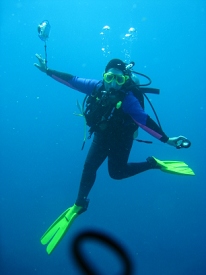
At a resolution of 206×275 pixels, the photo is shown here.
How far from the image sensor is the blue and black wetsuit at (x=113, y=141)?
3.97 meters

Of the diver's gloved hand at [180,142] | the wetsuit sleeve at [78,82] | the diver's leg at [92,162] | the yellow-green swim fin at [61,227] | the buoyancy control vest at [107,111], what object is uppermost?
the wetsuit sleeve at [78,82]

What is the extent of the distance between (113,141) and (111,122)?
0.46 m

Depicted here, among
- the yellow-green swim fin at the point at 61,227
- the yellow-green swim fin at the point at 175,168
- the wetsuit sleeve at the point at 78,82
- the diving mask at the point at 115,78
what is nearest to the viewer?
the diving mask at the point at 115,78

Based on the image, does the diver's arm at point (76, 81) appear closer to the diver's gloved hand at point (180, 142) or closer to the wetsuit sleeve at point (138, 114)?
the wetsuit sleeve at point (138, 114)

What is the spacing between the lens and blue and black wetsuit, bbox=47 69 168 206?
397 cm

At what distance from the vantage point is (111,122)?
413 centimetres

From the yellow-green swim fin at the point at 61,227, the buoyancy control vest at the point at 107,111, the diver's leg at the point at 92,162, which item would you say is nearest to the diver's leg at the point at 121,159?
the diver's leg at the point at 92,162

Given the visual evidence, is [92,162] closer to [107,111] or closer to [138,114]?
[107,111]

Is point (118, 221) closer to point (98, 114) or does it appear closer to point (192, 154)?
point (192, 154)

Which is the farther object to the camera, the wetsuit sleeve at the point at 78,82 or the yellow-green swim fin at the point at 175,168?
the yellow-green swim fin at the point at 175,168

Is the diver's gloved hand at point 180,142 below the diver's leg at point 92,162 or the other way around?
the other way around

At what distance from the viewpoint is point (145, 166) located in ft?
16.0

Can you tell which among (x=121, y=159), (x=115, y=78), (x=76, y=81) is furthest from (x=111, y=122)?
(x=76, y=81)

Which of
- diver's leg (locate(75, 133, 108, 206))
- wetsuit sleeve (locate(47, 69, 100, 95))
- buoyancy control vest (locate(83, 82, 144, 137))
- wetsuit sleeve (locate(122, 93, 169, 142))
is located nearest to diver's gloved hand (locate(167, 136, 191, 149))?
wetsuit sleeve (locate(122, 93, 169, 142))
